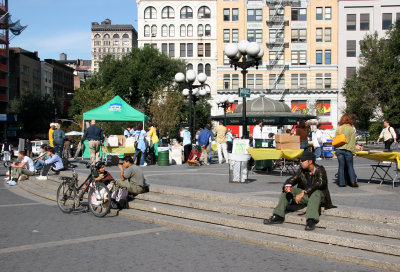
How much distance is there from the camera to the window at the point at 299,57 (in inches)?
2606

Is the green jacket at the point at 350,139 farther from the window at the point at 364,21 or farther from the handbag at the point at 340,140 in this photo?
the window at the point at 364,21

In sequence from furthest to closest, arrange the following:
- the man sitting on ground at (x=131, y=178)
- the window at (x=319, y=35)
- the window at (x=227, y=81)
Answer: the window at (x=227, y=81)
the window at (x=319, y=35)
the man sitting on ground at (x=131, y=178)

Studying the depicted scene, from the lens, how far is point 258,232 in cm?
799

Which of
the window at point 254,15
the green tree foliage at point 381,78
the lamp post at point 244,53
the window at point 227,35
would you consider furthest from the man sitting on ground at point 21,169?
the window at point 254,15

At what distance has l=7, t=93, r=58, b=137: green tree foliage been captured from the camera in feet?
219

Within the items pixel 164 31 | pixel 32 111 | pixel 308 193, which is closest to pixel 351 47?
pixel 164 31

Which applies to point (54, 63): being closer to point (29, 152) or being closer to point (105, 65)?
point (105, 65)

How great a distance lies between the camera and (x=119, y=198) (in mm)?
10516

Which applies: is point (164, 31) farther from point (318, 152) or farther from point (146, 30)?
point (318, 152)

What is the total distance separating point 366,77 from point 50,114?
4597 cm

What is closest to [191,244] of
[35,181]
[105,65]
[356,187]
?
[356,187]

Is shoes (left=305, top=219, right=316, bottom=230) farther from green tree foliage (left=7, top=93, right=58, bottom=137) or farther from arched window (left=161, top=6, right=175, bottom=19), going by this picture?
arched window (left=161, top=6, right=175, bottom=19)

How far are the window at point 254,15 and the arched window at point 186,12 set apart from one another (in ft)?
28.5

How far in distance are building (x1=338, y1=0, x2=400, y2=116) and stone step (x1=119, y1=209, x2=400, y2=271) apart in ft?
191
